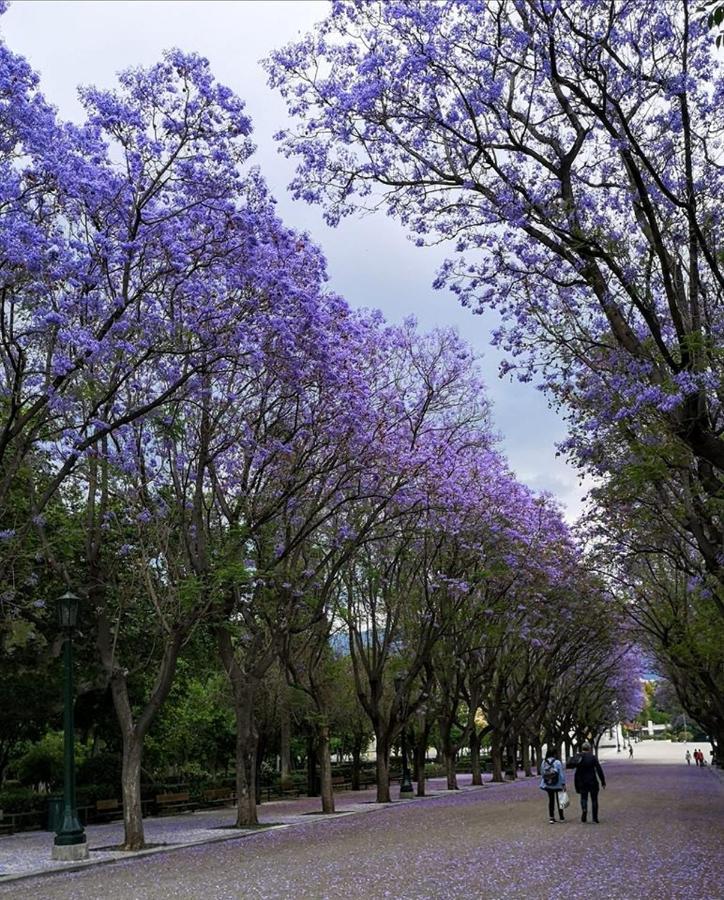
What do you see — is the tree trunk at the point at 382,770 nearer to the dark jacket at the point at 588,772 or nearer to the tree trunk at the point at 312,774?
the tree trunk at the point at 312,774

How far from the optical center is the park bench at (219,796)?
1368 inches

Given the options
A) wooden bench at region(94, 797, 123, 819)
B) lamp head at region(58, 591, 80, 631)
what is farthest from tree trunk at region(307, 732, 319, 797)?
lamp head at region(58, 591, 80, 631)

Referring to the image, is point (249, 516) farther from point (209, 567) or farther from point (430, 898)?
point (430, 898)

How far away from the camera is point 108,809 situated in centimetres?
2961

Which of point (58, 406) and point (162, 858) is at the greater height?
point (58, 406)

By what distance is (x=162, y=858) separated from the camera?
17.1 m

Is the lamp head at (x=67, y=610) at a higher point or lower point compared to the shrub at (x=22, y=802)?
higher

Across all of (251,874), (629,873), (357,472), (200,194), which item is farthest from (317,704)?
(200,194)

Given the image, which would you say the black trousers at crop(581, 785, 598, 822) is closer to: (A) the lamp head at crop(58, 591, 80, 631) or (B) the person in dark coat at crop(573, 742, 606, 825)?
(B) the person in dark coat at crop(573, 742, 606, 825)

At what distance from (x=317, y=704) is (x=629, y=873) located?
16042 mm

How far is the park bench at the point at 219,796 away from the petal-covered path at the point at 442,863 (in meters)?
11.5

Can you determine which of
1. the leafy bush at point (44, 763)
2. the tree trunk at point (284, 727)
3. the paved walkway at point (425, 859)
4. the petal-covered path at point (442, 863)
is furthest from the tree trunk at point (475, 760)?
the petal-covered path at point (442, 863)

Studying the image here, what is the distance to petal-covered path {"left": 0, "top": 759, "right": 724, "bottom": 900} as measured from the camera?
1160 centimetres

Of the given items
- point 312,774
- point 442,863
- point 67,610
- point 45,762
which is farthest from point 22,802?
point 312,774
